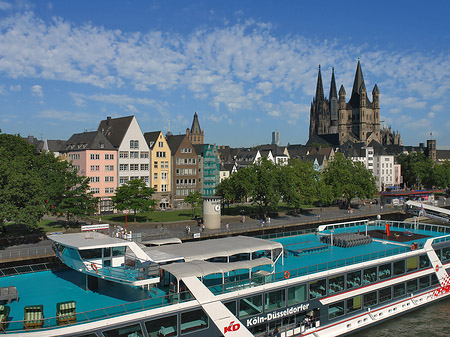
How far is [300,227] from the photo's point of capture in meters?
62.2

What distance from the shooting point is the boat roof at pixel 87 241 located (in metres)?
21.0

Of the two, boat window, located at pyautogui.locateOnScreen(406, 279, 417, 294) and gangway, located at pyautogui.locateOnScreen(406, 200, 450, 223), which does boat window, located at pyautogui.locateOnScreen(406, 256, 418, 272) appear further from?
gangway, located at pyautogui.locateOnScreen(406, 200, 450, 223)

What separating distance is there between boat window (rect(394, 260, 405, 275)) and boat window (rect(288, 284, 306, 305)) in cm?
788

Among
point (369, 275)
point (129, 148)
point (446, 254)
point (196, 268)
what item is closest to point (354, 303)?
point (369, 275)

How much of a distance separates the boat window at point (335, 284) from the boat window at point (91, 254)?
1225 centimetres

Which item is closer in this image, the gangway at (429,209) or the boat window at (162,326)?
the boat window at (162,326)

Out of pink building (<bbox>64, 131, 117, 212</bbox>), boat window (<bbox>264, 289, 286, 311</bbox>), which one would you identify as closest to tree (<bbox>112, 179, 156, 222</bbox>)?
pink building (<bbox>64, 131, 117, 212</bbox>)

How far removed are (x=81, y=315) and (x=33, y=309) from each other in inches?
70.7

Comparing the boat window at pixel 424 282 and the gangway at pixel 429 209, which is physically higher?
the gangway at pixel 429 209

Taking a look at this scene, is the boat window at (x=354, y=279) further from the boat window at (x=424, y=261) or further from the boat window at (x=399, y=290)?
the boat window at (x=424, y=261)

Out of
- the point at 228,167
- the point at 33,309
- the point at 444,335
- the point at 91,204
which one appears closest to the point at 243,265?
the point at 33,309

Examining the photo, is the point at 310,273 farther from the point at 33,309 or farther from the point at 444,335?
the point at 33,309

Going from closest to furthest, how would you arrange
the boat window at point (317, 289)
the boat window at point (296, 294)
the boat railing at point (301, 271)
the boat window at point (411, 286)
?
the boat railing at point (301, 271)
the boat window at point (296, 294)
the boat window at point (317, 289)
the boat window at point (411, 286)

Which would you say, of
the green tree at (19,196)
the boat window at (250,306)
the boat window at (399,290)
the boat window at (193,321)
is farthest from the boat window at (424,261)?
the green tree at (19,196)
